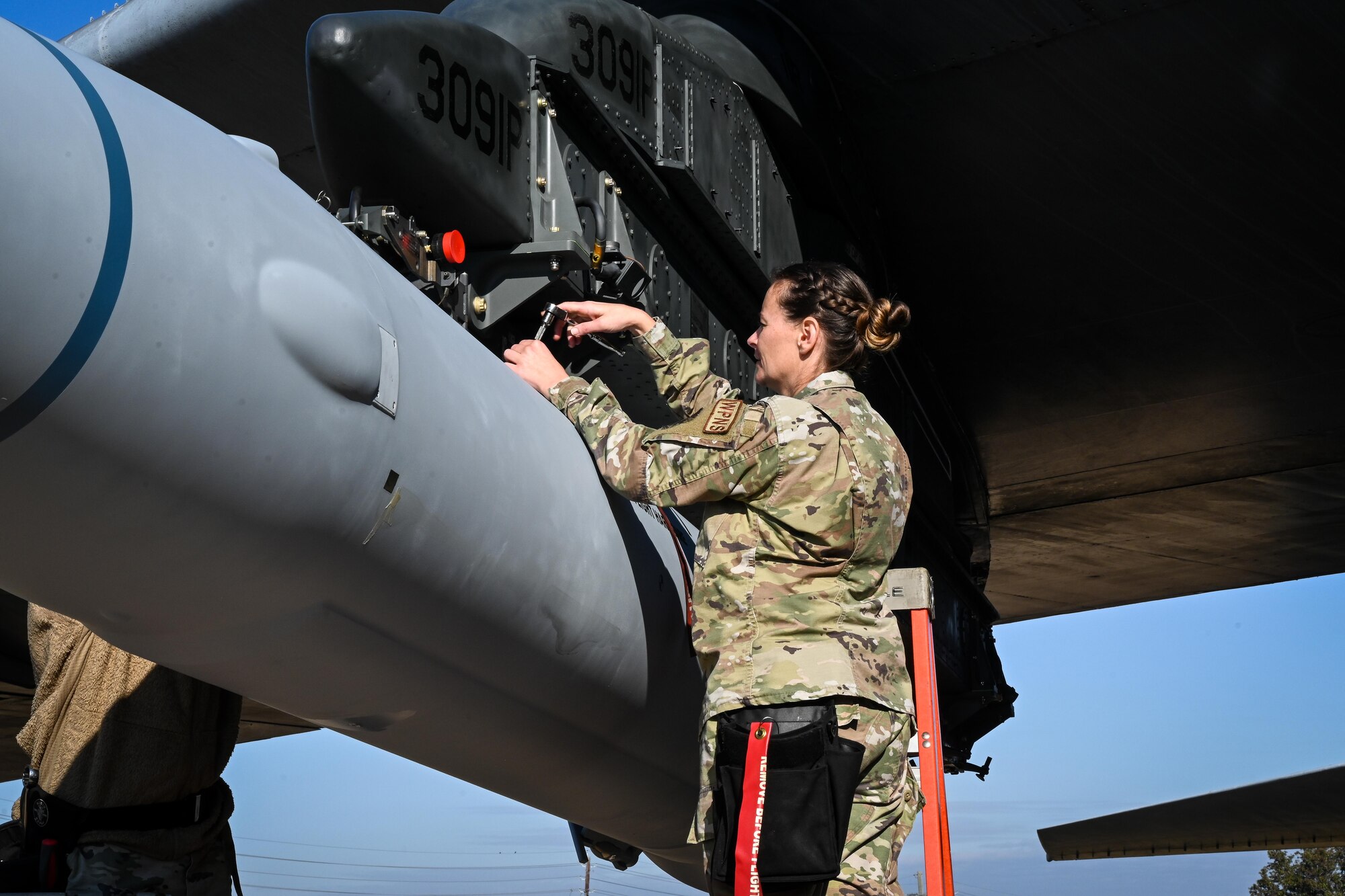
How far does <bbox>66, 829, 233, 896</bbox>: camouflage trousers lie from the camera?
268 cm

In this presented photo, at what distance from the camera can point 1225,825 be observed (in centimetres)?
1267

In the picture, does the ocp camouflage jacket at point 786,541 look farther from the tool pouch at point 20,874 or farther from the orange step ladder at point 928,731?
the tool pouch at point 20,874

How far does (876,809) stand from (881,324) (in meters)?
1.09

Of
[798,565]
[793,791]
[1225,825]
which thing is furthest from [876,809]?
[1225,825]

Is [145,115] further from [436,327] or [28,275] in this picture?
[436,327]

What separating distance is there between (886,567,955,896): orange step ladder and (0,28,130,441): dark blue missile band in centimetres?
215

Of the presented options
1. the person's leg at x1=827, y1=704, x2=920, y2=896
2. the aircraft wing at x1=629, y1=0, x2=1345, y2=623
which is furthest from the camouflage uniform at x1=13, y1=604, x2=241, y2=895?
the aircraft wing at x1=629, y1=0, x2=1345, y2=623

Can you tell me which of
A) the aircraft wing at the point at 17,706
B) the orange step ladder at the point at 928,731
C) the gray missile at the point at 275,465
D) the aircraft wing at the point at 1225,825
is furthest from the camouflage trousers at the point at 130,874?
the aircraft wing at the point at 1225,825

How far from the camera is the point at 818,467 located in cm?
264

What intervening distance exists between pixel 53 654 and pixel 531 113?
6.65 feet

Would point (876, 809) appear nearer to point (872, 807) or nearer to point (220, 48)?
point (872, 807)

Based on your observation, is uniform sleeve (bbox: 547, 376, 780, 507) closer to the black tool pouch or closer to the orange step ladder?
the black tool pouch

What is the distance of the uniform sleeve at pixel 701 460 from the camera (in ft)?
8.60

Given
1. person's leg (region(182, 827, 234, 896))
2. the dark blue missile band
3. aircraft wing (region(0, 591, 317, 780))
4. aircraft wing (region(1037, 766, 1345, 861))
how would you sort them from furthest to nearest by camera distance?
aircraft wing (region(1037, 766, 1345, 861))
aircraft wing (region(0, 591, 317, 780))
person's leg (region(182, 827, 234, 896))
the dark blue missile band
